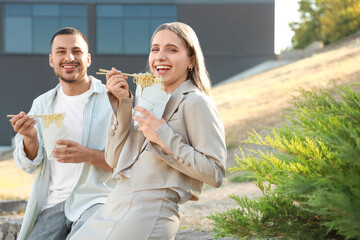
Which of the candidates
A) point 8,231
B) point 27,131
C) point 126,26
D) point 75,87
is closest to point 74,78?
point 75,87

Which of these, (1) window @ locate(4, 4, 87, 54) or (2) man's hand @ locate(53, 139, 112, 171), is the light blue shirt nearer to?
(2) man's hand @ locate(53, 139, 112, 171)

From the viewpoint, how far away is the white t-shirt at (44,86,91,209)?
13.5 feet

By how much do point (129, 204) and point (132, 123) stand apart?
0.49 m

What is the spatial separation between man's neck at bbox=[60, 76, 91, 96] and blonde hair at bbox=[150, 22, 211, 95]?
1254 mm

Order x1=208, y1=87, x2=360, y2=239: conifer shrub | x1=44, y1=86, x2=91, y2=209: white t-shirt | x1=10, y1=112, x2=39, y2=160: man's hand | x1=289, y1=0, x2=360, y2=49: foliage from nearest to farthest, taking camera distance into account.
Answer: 1. x1=208, y1=87, x2=360, y2=239: conifer shrub
2. x1=10, y1=112, x2=39, y2=160: man's hand
3. x1=44, y1=86, x2=91, y2=209: white t-shirt
4. x1=289, y1=0, x2=360, y2=49: foliage

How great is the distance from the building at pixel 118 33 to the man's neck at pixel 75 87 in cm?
2517

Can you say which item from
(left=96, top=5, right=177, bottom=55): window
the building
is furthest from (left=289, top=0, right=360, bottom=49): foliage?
(left=96, top=5, right=177, bottom=55): window

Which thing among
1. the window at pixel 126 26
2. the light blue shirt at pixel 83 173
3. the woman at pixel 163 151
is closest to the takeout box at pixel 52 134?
the light blue shirt at pixel 83 173

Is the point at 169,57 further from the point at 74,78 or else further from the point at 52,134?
the point at 74,78

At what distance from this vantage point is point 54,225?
4.03 metres

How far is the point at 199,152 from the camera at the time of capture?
2.89 m

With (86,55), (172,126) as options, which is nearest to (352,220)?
(172,126)

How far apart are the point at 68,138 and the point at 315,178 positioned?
6.52 ft

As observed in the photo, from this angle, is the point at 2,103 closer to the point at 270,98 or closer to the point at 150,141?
the point at 270,98
